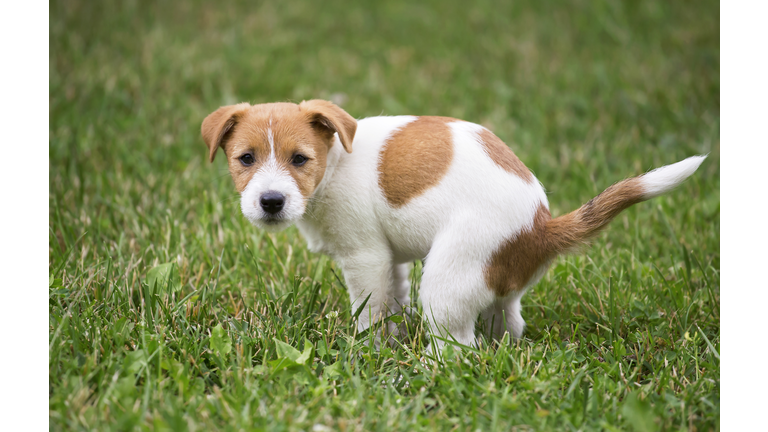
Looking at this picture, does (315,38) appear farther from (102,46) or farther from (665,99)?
(665,99)

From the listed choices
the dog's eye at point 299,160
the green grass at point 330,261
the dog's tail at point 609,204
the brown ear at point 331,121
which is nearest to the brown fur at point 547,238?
the dog's tail at point 609,204

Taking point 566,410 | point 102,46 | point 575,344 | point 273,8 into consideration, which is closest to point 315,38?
point 273,8

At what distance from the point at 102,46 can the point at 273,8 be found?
2.90 m

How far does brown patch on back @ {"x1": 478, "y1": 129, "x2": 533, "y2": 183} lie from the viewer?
298 cm

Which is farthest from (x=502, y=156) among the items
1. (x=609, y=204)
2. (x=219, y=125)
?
(x=219, y=125)

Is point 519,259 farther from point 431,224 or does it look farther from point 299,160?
point 299,160

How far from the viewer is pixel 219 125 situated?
2.96 metres

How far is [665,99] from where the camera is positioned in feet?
21.8

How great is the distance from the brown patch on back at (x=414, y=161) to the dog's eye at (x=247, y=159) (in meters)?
0.62

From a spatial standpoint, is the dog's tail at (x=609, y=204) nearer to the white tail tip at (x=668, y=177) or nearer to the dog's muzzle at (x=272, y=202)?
the white tail tip at (x=668, y=177)

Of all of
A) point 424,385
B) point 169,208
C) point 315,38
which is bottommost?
point 424,385

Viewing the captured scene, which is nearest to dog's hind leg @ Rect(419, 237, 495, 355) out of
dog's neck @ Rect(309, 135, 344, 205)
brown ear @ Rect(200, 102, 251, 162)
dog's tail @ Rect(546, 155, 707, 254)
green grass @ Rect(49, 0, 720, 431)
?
green grass @ Rect(49, 0, 720, 431)

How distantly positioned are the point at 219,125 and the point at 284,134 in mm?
341

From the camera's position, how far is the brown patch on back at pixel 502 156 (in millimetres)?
2982
